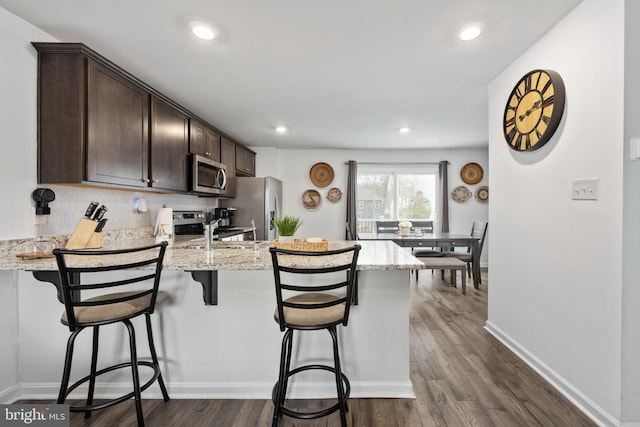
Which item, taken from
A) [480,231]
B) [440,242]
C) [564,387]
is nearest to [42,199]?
[564,387]

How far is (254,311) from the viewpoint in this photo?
1.92 metres

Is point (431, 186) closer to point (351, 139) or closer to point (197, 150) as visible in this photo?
point (351, 139)

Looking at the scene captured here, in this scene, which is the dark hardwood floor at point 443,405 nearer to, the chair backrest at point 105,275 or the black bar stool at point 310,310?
the black bar stool at point 310,310

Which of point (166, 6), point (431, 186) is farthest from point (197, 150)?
point (431, 186)

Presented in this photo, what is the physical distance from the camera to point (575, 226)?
1831 mm

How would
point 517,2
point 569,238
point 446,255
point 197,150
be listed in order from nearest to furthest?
point 517,2 < point 569,238 < point 197,150 < point 446,255

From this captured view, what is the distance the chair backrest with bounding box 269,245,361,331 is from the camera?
1.44 metres

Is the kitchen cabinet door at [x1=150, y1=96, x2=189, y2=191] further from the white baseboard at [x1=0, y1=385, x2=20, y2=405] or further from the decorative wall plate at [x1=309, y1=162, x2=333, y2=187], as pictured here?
the decorative wall plate at [x1=309, y1=162, x2=333, y2=187]

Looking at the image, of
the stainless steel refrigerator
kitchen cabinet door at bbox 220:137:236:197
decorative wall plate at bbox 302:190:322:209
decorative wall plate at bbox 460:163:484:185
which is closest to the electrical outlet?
kitchen cabinet door at bbox 220:137:236:197

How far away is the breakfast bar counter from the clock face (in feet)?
4.30

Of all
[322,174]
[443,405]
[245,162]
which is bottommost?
[443,405]

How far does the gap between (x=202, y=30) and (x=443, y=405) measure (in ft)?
8.98

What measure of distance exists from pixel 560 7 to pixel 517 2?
0.96 feet

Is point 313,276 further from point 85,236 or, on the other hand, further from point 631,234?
point 631,234
